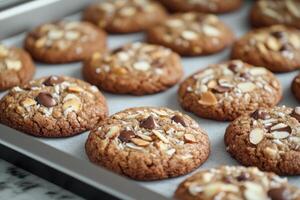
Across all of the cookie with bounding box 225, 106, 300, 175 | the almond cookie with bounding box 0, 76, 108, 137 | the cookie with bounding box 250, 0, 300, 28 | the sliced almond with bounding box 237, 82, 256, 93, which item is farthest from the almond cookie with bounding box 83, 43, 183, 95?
the cookie with bounding box 250, 0, 300, 28

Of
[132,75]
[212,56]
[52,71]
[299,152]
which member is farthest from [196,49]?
[299,152]

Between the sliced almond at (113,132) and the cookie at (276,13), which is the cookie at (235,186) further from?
the cookie at (276,13)

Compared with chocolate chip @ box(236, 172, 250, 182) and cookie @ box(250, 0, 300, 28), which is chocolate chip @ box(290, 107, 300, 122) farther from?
cookie @ box(250, 0, 300, 28)

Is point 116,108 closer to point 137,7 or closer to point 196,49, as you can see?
point 196,49

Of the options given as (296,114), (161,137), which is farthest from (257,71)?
(161,137)

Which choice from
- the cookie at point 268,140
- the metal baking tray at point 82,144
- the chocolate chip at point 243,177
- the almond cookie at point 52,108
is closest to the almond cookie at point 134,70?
the metal baking tray at point 82,144
